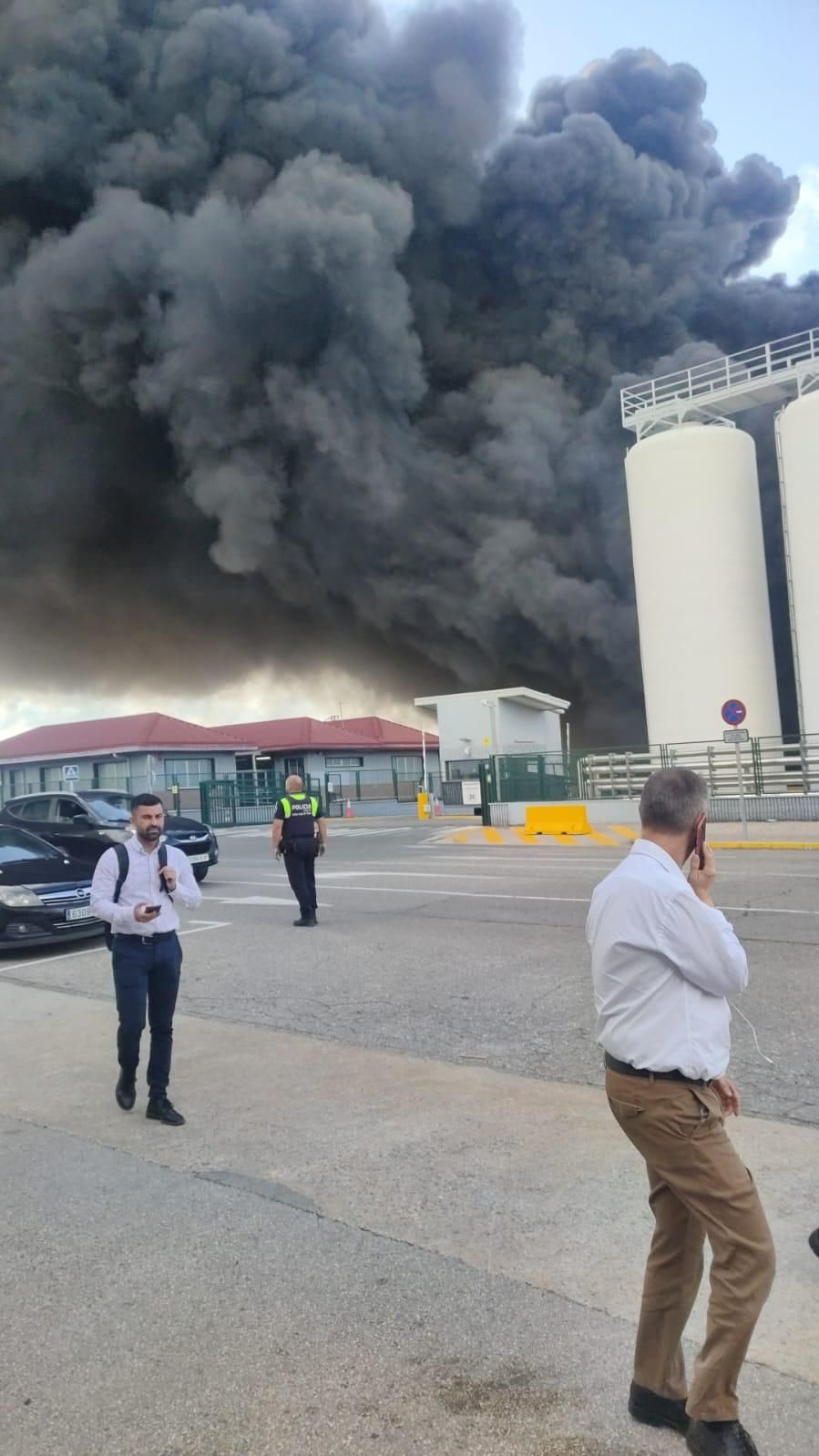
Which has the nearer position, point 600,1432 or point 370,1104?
point 600,1432

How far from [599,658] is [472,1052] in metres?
35.8

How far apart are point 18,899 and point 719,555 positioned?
2195 centimetres

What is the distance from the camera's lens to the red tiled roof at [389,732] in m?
50.6

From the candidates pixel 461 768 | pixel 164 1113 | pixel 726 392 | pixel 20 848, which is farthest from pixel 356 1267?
pixel 461 768

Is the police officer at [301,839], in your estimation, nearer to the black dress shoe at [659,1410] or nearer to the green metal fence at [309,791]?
the black dress shoe at [659,1410]

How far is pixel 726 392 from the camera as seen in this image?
27.5 meters

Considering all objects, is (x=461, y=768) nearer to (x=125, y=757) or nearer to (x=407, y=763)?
(x=125, y=757)

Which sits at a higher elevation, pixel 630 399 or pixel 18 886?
pixel 630 399

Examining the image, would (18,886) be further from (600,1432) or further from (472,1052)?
(600,1432)

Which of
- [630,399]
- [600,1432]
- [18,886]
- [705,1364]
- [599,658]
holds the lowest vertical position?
[600,1432]

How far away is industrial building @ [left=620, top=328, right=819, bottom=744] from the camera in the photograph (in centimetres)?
2556

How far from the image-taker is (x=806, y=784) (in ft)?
74.2

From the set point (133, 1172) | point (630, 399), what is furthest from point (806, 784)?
point (133, 1172)

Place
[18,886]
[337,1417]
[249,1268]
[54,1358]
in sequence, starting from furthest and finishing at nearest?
[18,886] → [249,1268] → [54,1358] → [337,1417]
